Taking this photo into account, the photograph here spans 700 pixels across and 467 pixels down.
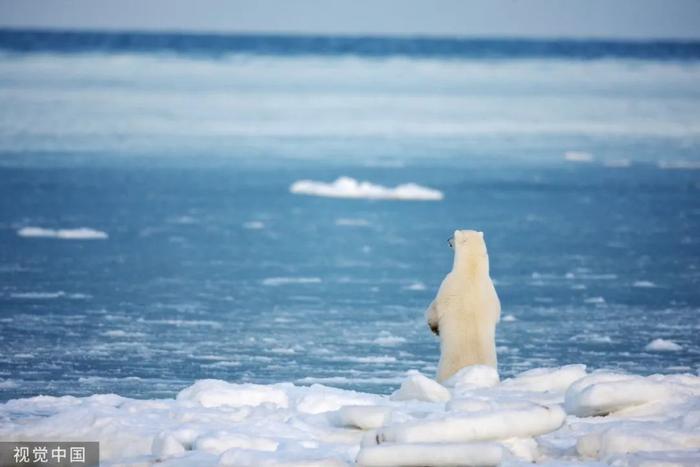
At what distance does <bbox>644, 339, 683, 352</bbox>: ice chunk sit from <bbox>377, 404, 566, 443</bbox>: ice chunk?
15.0ft

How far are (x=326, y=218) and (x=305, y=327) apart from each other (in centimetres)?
701

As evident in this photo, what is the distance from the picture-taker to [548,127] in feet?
113

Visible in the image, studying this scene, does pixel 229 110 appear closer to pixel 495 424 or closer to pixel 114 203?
pixel 114 203

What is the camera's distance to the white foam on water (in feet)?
47.5

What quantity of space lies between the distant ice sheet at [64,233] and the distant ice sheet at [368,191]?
182 inches

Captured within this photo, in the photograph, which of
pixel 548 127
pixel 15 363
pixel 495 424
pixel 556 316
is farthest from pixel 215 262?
pixel 548 127

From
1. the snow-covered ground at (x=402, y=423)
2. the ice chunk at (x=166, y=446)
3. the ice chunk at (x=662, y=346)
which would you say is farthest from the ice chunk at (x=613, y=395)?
the ice chunk at (x=662, y=346)

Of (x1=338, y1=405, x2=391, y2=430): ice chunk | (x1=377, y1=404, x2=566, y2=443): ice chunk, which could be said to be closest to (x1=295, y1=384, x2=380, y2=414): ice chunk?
(x1=338, y1=405, x2=391, y2=430): ice chunk

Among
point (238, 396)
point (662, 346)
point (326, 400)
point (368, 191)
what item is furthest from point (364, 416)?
point (368, 191)

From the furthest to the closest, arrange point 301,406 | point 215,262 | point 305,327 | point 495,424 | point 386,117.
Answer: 1. point 386,117
2. point 215,262
3. point 305,327
4. point 301,406
5. point 495,424

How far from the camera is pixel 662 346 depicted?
11688 millimetres

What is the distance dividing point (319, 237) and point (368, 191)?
4.07 metres

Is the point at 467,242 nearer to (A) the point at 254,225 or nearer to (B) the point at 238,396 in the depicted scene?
(B) the point at 238,396

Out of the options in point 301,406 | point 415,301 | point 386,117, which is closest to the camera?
point 301,406
